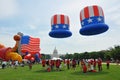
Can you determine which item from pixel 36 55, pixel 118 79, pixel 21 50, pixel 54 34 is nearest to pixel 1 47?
pixel 21 50

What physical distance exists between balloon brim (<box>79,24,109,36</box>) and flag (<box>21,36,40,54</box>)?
4124 centimetres

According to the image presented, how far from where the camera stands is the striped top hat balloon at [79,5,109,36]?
2453cm

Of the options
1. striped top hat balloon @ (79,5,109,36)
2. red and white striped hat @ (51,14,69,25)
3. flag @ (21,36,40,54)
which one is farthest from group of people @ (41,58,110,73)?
flag @ (21,36,40,54)

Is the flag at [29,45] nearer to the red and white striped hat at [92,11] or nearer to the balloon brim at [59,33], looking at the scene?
the balloon brim at [59,33]

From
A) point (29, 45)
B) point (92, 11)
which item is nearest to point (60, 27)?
point (92, 11)

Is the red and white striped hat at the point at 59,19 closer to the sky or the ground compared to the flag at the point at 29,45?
closer to the ground

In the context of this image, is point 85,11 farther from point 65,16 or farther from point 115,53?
point 115,53

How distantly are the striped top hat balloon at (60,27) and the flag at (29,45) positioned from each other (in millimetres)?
37677

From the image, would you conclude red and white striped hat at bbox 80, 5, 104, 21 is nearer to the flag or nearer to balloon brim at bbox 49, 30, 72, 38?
balloon brim at bbox 49, 30, 72, 38

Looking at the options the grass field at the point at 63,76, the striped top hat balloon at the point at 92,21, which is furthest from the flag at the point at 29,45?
the striped top hat balloon at the point at 92,21

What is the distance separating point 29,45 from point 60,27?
3910cm

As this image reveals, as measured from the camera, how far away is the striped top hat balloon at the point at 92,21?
24.5m

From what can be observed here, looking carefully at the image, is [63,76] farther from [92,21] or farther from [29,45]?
[29,45]

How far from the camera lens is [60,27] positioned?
2830 cm
